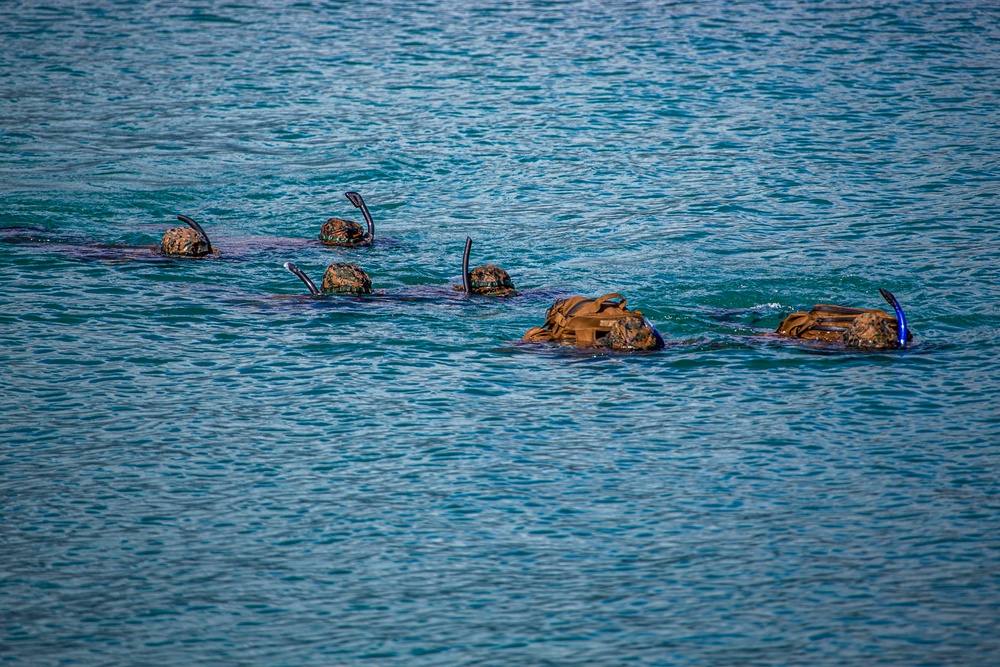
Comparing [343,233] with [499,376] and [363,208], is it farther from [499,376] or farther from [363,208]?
[499,376]

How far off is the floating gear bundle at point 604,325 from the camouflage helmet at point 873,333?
200 centimetres

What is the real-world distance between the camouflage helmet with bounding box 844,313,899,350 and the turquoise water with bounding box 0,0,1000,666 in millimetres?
156

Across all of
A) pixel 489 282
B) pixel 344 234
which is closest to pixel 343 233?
pixel 344 234

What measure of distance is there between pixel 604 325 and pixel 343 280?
11.5 feet

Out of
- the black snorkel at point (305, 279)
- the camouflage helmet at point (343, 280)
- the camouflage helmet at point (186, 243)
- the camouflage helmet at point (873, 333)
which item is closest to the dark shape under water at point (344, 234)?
the camouflage helmet at point (186, 243)

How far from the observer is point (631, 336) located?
12.2 metres

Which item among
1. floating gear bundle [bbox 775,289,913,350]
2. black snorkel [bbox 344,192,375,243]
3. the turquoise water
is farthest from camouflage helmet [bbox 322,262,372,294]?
floating gear bundle [bbox 775,289,913,350]

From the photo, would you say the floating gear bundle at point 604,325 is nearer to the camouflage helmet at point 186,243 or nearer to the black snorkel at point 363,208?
the black snorkel at point 363,208

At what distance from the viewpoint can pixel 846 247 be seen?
52.5 feet

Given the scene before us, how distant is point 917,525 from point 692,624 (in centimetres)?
228

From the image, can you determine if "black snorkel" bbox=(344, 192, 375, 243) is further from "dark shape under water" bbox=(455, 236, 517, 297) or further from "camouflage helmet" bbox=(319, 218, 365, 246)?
"dark shape under water" bbox=(455, 236, 517, 297)

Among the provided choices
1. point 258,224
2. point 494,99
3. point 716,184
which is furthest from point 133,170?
point 716,184

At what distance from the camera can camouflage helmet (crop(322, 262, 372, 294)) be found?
46.1ft

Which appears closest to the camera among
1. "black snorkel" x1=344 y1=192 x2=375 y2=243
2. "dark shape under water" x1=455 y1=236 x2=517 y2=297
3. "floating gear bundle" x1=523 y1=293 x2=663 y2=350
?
"floating gear bundle" x1=523 y1=293 x2=663 y2=350
